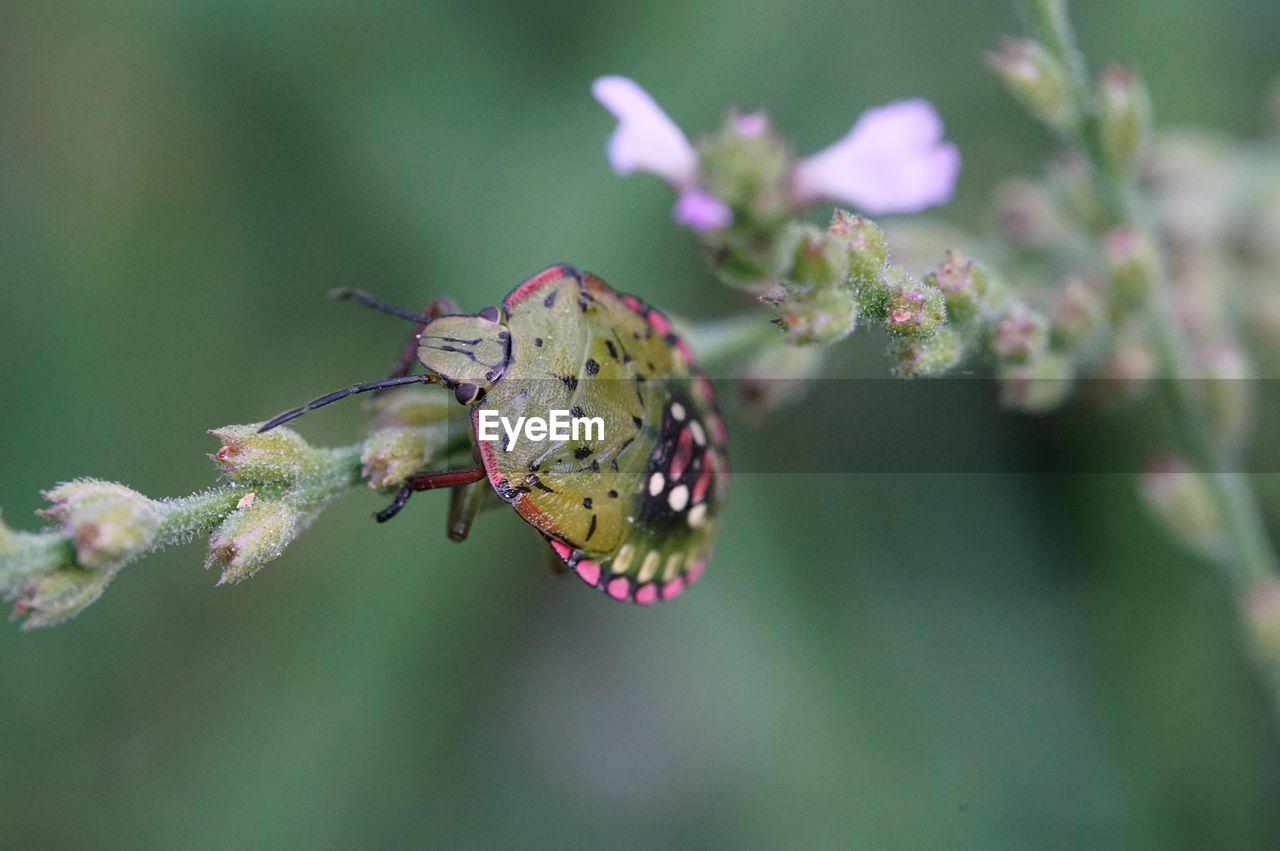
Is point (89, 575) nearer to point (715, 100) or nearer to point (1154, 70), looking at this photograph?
point (715, 100)

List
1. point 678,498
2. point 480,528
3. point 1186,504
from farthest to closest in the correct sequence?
point 480,528, point 1186,504, point 678,498

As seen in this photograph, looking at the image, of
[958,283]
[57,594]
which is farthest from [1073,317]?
[57,594]

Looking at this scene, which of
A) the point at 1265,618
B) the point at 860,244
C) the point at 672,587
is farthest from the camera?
the point at 1265,618

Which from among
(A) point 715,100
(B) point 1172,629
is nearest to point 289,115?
(A) point 715,100

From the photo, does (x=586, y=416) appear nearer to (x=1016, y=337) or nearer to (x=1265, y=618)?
(x=1016, y=337)

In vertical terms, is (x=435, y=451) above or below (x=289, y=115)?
below

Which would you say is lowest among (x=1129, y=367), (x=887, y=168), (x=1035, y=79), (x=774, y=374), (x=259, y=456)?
(x=259, y=456)

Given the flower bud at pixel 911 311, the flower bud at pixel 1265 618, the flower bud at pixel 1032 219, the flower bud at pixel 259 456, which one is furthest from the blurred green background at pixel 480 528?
the flower bud at pixel 911 311
